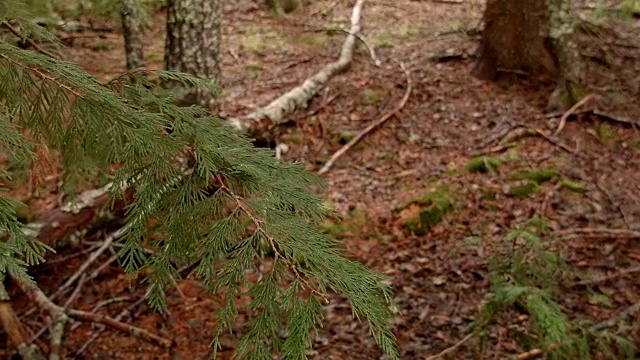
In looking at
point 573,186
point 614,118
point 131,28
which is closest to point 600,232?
point 573,186

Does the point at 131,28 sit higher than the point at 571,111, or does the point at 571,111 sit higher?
the point at 131,28

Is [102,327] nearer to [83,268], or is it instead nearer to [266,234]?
[83,268]

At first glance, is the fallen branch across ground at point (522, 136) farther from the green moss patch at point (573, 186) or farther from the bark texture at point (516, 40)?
the bark texture at point (516, 40)

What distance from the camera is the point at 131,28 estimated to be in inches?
262

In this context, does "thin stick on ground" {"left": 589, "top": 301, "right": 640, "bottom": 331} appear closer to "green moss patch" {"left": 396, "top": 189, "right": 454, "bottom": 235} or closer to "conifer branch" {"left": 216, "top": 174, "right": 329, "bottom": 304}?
"green moss patch" {"left": 396, "top": 189, "right": 454, "bottom": 235}

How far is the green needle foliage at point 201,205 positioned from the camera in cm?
Result: 185

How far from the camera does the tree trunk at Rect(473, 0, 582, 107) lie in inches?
275

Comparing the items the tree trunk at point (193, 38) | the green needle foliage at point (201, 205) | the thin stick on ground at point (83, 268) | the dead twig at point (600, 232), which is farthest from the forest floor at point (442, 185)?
the green needle foliage at point (201, 205)

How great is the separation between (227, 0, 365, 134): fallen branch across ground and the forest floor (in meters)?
0.16

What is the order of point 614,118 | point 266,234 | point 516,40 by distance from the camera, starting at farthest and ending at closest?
point 516,40
point 614,118
point 266,234

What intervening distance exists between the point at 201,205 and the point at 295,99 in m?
5.46

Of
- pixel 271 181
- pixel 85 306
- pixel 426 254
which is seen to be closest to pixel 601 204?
pixel 426 254

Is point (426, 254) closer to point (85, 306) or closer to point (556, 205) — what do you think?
point (556, 205)

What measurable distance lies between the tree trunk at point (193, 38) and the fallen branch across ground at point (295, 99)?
2.12ft
